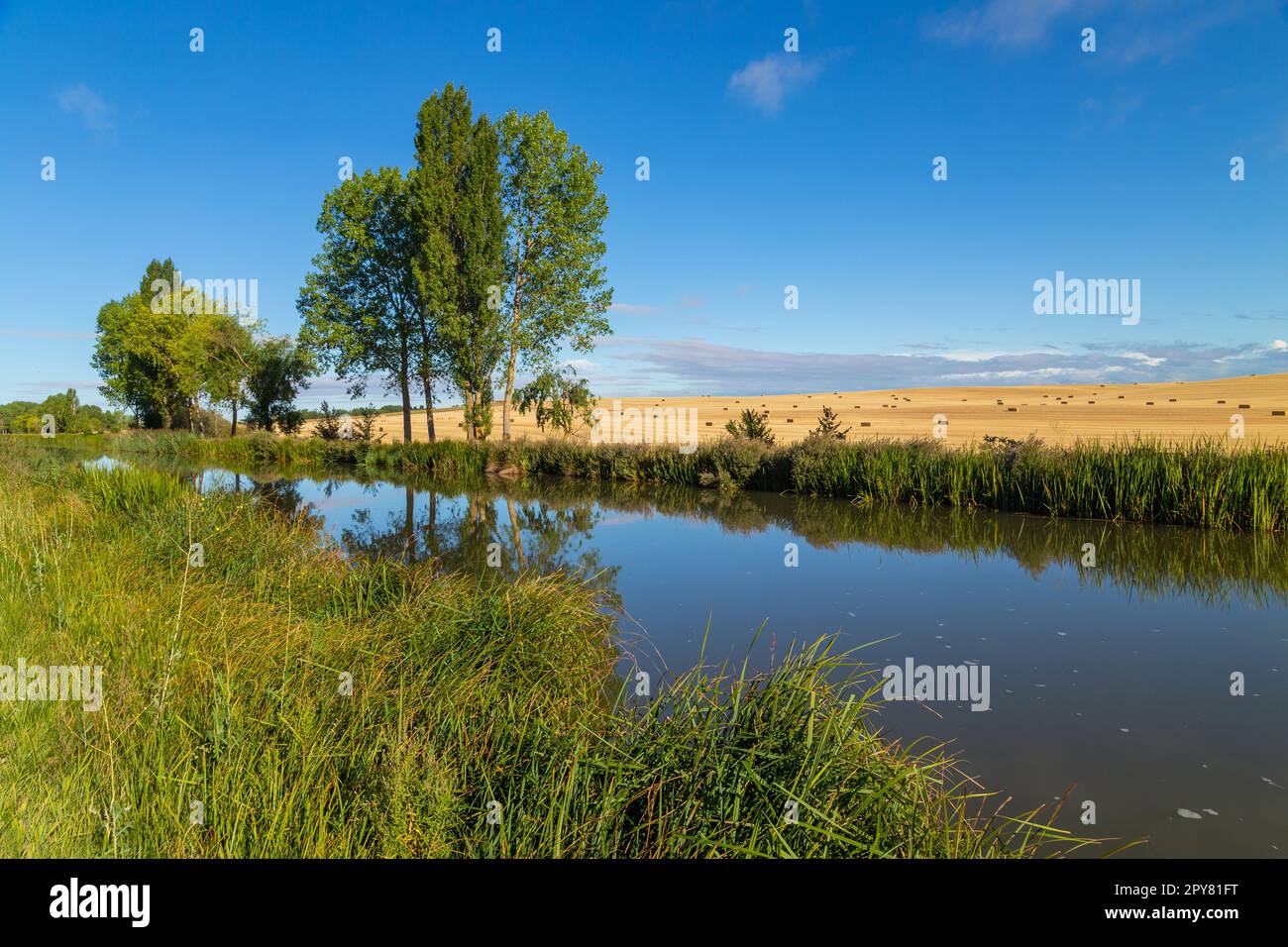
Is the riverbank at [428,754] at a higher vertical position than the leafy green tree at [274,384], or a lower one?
lower

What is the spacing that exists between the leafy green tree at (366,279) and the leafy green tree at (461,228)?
4186mm

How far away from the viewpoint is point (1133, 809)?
4137mm

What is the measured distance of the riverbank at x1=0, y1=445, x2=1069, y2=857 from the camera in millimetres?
2916

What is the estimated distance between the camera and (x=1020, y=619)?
8125 mm

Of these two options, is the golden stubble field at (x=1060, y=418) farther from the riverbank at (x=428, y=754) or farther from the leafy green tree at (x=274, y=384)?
the riverbank at (x=428, y=754)

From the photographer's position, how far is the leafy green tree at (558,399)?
107ft

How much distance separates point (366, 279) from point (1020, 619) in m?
35.9

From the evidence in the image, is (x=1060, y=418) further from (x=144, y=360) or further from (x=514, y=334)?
(x=144, y=360)

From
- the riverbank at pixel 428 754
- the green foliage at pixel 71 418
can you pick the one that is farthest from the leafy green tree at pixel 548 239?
the green foliage at pixel 71 418
